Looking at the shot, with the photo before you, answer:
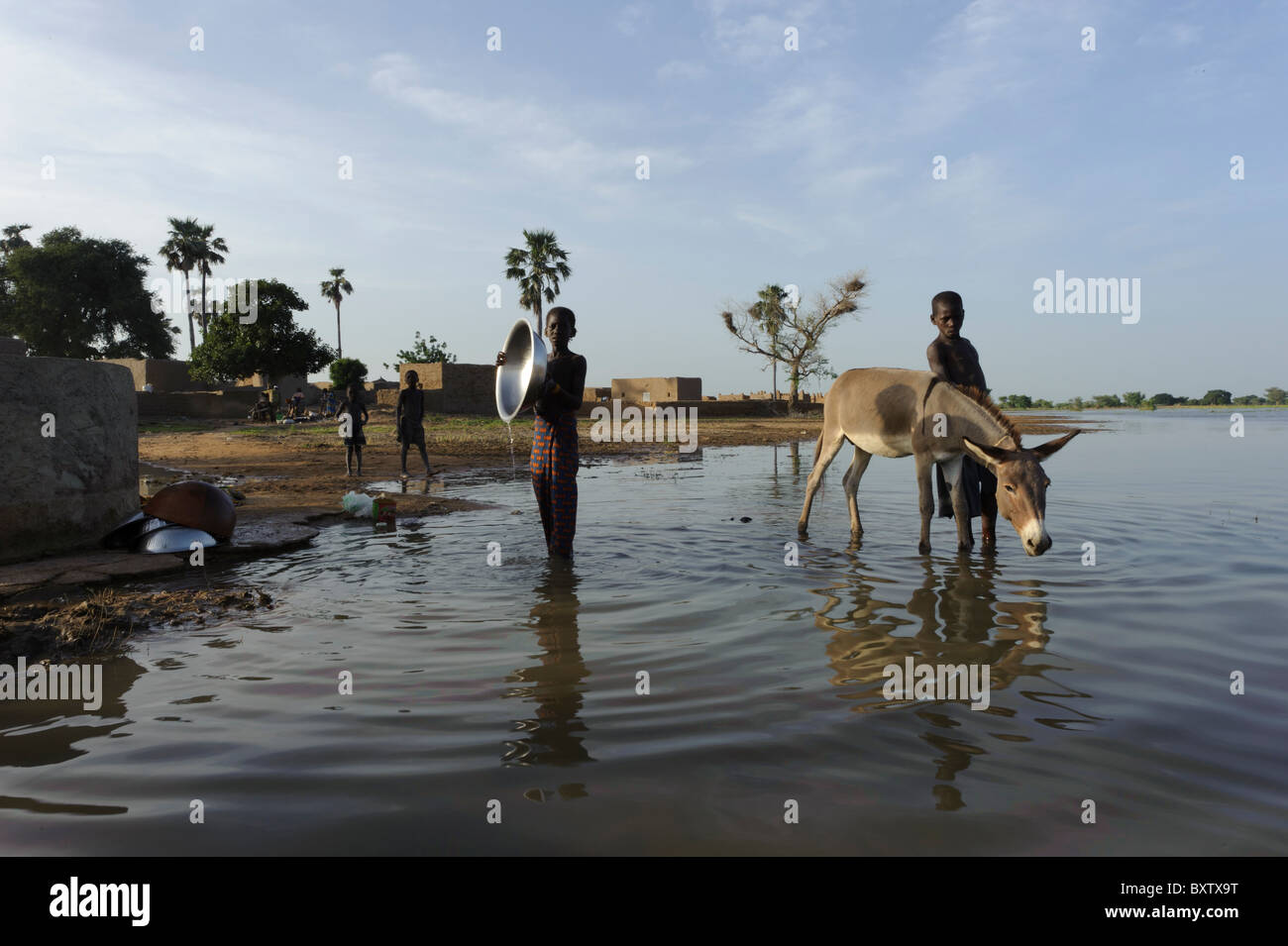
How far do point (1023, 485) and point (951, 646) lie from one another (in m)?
2.00

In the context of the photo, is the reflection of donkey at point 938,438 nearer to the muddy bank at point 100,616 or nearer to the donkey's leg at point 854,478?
the donkey's leg at point 854,478

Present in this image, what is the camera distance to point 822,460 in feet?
28.3

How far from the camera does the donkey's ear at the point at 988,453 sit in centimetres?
590

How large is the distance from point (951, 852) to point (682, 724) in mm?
1240

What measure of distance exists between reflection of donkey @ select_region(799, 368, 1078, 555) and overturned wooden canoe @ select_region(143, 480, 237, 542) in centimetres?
577

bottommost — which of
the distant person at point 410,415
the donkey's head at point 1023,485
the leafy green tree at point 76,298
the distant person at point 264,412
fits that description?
the donkey's head at point 1023,485

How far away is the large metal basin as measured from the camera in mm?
6012

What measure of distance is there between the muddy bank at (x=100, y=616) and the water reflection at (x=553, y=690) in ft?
6.73

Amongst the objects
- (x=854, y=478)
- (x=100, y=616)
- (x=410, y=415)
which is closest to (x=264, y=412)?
(x=410, y=415)

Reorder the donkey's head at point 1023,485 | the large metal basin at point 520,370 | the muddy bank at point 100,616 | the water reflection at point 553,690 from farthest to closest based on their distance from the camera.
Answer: the large metal basin at point 520,370 < the donkey's head at point 1023,485 < the muddy bank at point 100,616 < the water reflection at point 553,690

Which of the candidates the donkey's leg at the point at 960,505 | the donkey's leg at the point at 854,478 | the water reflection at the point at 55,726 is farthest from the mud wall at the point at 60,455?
the donkey's leg at the point at 960,505

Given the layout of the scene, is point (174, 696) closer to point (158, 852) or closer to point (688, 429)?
point (158, 852)

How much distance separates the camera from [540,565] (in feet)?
21.7

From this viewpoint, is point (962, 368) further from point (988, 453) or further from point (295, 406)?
point (295, 406)
